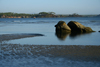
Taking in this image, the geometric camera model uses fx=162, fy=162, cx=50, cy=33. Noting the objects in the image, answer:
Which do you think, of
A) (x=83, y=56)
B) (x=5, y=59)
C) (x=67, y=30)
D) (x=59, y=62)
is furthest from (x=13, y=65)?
(x=67, y=30)

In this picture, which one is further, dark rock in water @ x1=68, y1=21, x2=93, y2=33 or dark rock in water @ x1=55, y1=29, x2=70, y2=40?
dark rock in water @ x1=68, y1=21, x2=93, y2=33

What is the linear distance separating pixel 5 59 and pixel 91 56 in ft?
17.0

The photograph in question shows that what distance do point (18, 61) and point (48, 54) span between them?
2.25 m

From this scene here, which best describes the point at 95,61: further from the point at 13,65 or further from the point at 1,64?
the point at 1,64

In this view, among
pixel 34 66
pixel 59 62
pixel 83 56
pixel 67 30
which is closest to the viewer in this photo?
pixel 34 66

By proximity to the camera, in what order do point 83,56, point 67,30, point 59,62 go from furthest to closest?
1. point 67,30
2. point 83,56
3. point 59,62

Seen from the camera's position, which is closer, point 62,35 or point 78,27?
→ point 62,35

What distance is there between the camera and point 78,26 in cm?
2733

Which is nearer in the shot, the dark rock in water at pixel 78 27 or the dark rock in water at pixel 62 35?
the dark rock in water at pixel 62 35

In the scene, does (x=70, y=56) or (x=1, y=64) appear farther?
(x=70, y=56)

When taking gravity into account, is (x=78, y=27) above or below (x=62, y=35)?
above

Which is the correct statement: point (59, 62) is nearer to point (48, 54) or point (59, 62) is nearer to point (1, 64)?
point (48, 54)

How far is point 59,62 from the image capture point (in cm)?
874

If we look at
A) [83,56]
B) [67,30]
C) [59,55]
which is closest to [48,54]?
[59,55]
